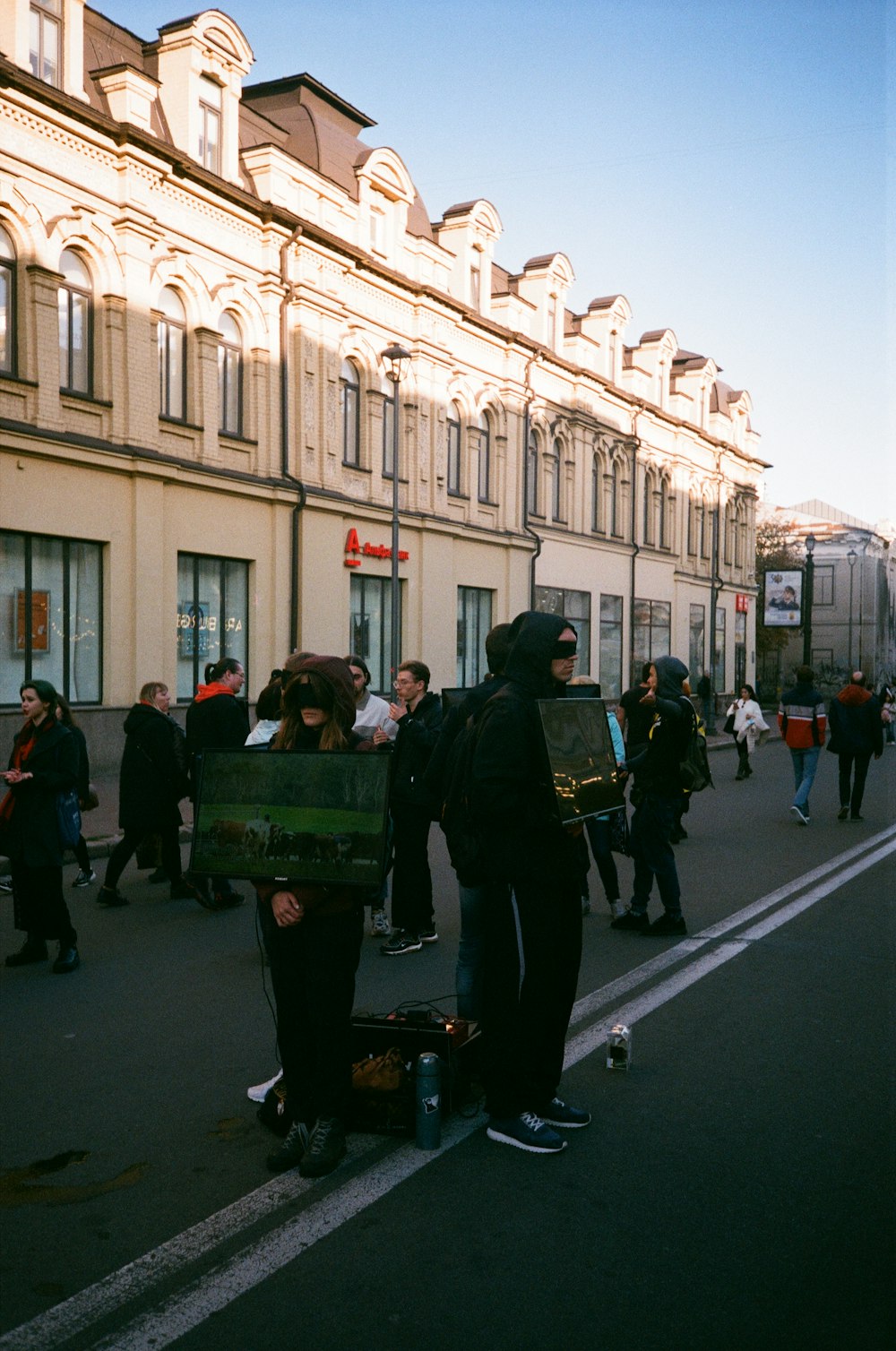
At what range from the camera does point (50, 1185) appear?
4.11 metres

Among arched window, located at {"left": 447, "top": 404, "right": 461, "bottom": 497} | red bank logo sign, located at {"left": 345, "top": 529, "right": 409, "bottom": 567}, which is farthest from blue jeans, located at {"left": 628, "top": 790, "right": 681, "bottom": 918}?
arched window, located at {"left": 447, "top": 404, "right": 461, "bottom": 497}

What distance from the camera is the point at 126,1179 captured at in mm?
4152

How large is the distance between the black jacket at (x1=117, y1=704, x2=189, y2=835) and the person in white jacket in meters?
13.1

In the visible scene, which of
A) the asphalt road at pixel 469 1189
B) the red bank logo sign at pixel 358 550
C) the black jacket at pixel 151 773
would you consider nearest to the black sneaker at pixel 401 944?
the asphalt road at pixel 469 1189

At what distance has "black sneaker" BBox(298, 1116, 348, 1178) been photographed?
414 centimetres

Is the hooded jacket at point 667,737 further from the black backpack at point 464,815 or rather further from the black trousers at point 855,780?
the black trousers at point 855,780

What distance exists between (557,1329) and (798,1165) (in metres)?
1.45

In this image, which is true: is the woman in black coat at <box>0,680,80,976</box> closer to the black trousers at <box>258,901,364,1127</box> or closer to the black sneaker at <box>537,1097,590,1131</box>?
the black trousers at <box>258,901,364,1127</box>

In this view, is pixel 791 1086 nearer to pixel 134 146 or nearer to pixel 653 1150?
pixel 653 1150

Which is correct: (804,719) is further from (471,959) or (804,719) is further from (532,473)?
(532,473)

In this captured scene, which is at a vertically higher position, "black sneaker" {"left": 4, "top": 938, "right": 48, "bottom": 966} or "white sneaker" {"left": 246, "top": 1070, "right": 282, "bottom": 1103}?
"white sneaker" {"left": 246, "top": 1070, "right": 282, "bottom": 1103}

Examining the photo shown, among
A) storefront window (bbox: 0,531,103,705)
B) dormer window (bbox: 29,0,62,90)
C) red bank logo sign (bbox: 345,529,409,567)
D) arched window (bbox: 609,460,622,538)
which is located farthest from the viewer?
arched window (bbox: 609,460,622,538)

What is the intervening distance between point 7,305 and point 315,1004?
48.9 ft

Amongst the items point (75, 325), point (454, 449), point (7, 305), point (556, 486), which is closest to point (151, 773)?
point (7, 305)
